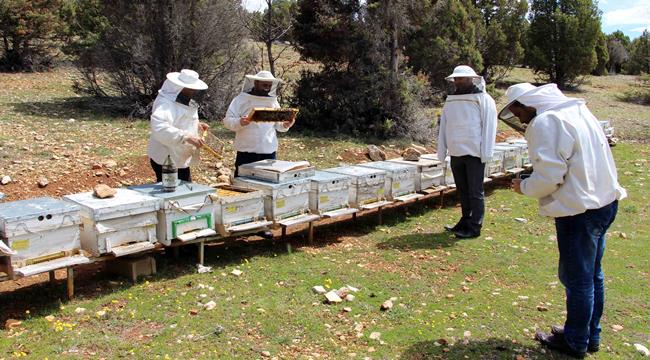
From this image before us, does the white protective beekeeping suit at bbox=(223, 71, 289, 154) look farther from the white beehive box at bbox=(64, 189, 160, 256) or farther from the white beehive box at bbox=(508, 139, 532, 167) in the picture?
the white beehive box at bbox=(508, 139, 532, 167)

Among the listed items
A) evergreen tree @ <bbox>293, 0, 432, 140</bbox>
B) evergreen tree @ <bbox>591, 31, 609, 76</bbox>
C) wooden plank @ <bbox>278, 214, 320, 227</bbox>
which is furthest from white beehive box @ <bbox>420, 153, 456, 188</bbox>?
evergreen tree @ <bbox>591, 31, 609, 76</bbox>

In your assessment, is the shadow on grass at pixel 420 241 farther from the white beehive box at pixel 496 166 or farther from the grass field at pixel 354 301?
the white beehive box at pixel 496 166

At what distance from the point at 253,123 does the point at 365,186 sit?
1.66m

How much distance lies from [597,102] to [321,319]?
24.8 m

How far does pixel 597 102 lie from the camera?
25750 millimetres

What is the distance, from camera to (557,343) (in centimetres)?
442

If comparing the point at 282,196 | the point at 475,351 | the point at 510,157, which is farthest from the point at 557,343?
the point at 510,157

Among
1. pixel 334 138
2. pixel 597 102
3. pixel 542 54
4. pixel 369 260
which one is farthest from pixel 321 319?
pixel 542 54

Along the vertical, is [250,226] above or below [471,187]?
below

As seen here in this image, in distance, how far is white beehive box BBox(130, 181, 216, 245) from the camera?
5.35 metres

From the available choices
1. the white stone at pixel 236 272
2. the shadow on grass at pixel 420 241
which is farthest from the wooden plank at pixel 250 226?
the shadow on grass at pixel 420 241

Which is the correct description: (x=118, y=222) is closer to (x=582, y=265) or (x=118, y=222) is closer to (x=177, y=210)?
(x=177, y=210)

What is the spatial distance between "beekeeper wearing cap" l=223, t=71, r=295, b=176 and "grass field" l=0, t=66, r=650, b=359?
1.14 metres

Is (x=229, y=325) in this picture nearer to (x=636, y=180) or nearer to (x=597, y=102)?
(x=636, y=180)
